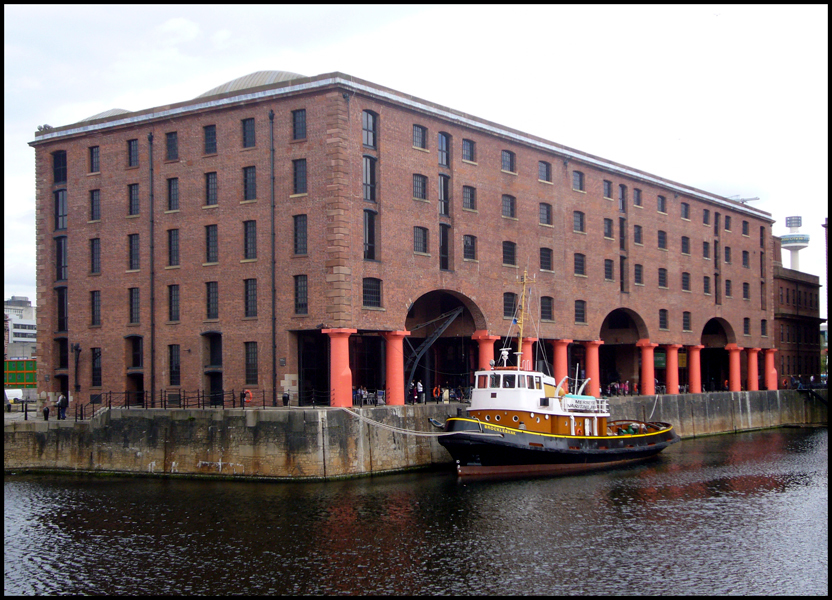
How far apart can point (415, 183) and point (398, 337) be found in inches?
360

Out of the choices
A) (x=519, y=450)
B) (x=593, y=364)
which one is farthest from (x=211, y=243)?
(x=593, y=364)

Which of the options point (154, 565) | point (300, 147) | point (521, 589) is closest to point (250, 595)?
point (154, 565)

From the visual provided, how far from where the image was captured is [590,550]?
2855 centimetres

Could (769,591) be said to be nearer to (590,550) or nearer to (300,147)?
(590,550)

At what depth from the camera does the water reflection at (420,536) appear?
2522 centimetres

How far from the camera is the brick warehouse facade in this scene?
4638 cm

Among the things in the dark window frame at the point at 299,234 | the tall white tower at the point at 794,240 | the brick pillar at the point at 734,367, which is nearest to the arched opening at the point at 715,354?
the brick pillar at the point at 734,367

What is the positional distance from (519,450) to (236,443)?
14143 mm

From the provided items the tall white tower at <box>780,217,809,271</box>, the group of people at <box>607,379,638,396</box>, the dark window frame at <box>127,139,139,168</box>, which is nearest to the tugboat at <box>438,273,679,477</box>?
the group of people at <box>607,379,638,396</box>

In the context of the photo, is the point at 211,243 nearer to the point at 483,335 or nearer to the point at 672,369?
the point at 483,335

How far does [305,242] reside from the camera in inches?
1834

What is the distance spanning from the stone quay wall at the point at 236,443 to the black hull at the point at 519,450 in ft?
8.88

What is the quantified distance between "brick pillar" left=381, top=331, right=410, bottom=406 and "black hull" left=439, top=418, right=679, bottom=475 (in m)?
4.59

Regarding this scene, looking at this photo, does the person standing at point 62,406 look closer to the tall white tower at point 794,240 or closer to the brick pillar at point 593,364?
the brick pillar at point 593,364
